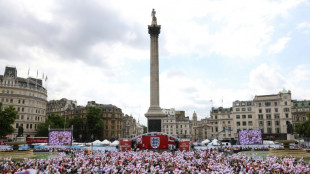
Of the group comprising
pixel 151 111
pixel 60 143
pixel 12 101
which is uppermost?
pixel 12 101

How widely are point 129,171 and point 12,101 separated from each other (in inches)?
3401

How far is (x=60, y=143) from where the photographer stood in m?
54.0

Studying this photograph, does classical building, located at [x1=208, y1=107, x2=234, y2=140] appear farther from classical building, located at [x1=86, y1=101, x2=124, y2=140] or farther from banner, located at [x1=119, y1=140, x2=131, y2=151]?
banner, located at [x1=119, y1=140, x2=131, y2=151]

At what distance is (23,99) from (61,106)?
39978mm

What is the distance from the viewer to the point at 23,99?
93.6 metres

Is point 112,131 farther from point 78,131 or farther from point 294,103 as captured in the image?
point 294,103

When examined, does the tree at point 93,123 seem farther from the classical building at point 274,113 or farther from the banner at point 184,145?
the classical building at point 274,113

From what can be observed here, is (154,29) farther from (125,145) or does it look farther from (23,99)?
(23,99)

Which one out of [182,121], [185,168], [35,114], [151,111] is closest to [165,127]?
[182,121]

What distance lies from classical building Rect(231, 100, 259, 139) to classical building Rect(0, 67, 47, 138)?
263ft

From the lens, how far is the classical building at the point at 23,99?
89312 millimetres

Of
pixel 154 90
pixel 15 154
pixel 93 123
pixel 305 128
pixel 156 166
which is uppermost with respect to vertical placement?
pixel 154 90

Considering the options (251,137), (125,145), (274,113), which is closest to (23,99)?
(125,145)

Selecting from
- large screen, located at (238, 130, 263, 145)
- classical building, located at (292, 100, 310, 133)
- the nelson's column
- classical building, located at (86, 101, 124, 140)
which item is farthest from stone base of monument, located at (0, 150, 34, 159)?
classical building, located at (292, 100, 310, 133)
